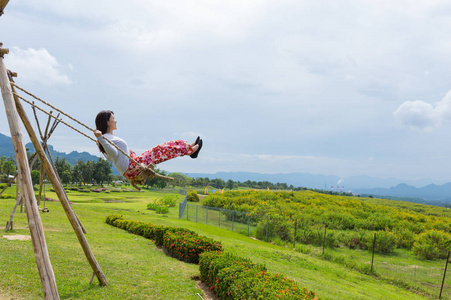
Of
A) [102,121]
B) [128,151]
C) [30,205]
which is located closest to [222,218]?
[128,151]

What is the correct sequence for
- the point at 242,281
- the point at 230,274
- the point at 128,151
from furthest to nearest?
the point at 230,274
the point at 242,281
the point at 128,151

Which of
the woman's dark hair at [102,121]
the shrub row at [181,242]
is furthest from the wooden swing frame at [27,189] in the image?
the shrub row at [181,242]

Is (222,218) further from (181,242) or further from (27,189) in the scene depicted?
(27,189)

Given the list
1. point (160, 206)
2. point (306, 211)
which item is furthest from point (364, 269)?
point (160, 206)

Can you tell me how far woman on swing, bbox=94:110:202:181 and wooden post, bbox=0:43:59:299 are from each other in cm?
101

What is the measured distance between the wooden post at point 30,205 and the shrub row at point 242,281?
12.3 ft

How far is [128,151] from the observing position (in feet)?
14.4

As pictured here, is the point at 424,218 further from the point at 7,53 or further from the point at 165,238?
the point at 7,53

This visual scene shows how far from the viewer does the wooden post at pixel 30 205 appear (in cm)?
382

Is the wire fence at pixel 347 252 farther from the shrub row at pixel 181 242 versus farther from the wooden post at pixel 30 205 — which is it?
the wooden post at pixel 30 205

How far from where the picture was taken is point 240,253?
12273mm

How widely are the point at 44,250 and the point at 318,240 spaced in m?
17.3

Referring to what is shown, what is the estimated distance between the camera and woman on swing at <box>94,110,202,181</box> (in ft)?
13.9

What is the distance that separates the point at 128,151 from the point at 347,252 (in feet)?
57.1
